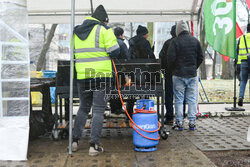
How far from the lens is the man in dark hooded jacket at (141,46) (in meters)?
6.31

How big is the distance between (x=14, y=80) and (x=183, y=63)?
3200mm

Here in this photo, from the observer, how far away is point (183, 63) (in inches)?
234

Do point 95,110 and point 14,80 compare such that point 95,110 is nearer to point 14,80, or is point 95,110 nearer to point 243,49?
point 14,80

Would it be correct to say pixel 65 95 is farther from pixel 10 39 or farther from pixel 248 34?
pixel 248 34

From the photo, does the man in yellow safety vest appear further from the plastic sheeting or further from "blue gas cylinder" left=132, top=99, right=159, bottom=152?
the plastic sheeting

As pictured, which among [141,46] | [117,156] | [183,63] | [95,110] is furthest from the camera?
[141,46]

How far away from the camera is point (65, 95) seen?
204 inches

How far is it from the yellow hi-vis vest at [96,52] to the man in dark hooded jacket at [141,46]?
197 cm

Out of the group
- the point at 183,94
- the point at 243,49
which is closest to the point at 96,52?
the point at 183,94

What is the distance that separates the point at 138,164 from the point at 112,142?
50.7 inches

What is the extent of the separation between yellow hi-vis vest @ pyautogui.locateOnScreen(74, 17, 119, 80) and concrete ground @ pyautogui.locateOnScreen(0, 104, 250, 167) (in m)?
1.19

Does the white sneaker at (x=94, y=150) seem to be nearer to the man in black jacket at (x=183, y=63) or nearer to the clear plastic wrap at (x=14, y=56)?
the clear plastic wrap at (x=14, y=56)

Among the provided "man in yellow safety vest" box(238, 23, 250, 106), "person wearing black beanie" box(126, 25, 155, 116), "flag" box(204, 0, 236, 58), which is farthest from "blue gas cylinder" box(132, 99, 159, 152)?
"man in yellow safety vest" box(238, 23, 250, 106)

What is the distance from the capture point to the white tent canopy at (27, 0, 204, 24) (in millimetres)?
6996
